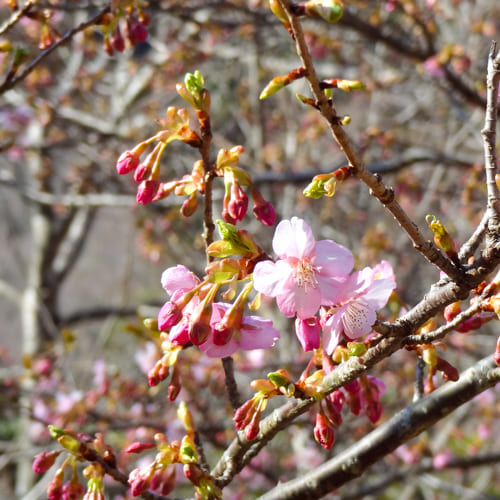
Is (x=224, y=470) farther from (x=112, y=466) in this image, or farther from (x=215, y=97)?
(x=215, y=97)

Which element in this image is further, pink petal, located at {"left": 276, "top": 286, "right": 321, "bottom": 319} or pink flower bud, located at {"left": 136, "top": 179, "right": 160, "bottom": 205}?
pink flower bud, located at {"left": 136, "top": 179, "right": 160, "bottom": 205}

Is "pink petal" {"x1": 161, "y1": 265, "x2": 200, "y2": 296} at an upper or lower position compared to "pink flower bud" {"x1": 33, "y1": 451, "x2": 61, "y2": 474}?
upper

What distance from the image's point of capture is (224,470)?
108cm

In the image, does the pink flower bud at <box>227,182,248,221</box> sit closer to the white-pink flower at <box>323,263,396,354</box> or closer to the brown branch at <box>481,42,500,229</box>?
the white-pink flower at <box>323,263,396,354</box>

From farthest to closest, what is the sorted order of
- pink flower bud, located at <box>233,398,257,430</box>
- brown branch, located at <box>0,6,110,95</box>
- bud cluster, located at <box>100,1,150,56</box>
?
bud cluster, located at <box>100,1,150,56</box> → brown branch, located at <box>0,6,110,95</box> → pink flower bud, located at <box>233,398,257,430</box>

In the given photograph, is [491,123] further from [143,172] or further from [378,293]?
[143,172]

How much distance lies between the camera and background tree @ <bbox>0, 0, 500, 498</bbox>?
1010 mm

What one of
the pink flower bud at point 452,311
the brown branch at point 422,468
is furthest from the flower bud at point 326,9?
the brown branch at point 422,468

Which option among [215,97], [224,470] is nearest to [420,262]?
[224,470]

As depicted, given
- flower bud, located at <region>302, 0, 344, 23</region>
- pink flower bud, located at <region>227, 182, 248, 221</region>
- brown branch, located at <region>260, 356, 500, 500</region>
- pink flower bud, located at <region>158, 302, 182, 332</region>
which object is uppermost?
flower bud, located at <region>302, 0, 344, 23</region>

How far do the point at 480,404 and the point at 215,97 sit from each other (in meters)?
5.82

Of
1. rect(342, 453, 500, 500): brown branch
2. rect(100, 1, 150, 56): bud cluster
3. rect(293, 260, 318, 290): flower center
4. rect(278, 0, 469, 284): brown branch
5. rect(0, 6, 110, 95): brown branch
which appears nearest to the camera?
rect(278, 0, 469, 284): brown branch

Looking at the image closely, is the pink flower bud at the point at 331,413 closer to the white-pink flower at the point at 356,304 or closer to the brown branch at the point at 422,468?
the white-pink flower at the point at 356,304

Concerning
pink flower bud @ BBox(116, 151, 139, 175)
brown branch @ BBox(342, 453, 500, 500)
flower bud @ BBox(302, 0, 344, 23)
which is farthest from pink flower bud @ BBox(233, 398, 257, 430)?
brown branch @ BBox(342, 453, 500, 500)
